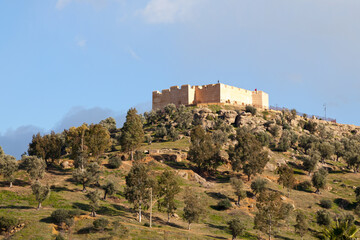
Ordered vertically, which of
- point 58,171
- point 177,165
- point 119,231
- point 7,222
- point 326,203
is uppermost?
point 177,165

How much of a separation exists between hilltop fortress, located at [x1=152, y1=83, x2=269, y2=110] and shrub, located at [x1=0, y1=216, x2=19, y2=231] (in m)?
93.8

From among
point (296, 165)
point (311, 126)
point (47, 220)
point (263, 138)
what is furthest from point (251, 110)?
point (47, 220)

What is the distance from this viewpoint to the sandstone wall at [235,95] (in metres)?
128

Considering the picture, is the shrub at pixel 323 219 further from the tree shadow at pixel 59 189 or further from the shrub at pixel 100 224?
the tree shadow at pixel 59 189

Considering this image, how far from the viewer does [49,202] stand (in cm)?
4981

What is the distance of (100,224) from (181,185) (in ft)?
91.0

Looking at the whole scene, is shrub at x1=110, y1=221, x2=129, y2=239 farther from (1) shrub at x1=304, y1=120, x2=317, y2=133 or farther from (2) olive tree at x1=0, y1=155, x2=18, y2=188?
(1) shrub at x1=304, y1=120, x2=317, y2=133

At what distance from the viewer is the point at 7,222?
38.5m

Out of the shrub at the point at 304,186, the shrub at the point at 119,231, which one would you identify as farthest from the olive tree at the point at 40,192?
the shrub at the point at 304,186

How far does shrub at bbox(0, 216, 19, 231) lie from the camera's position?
38.3m

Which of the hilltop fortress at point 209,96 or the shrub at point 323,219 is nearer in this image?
the shrub at point 323,219

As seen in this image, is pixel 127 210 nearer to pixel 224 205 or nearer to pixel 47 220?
pixel 47 220

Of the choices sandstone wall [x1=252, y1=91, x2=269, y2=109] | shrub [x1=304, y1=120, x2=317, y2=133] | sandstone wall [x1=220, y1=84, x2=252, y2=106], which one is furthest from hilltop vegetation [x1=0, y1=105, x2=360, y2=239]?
sandstone wall [x1=252, y1=91, x2=269, y2=109]

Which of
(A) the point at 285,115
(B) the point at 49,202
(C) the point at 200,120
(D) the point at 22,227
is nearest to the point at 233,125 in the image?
(C) the point at 200,120
